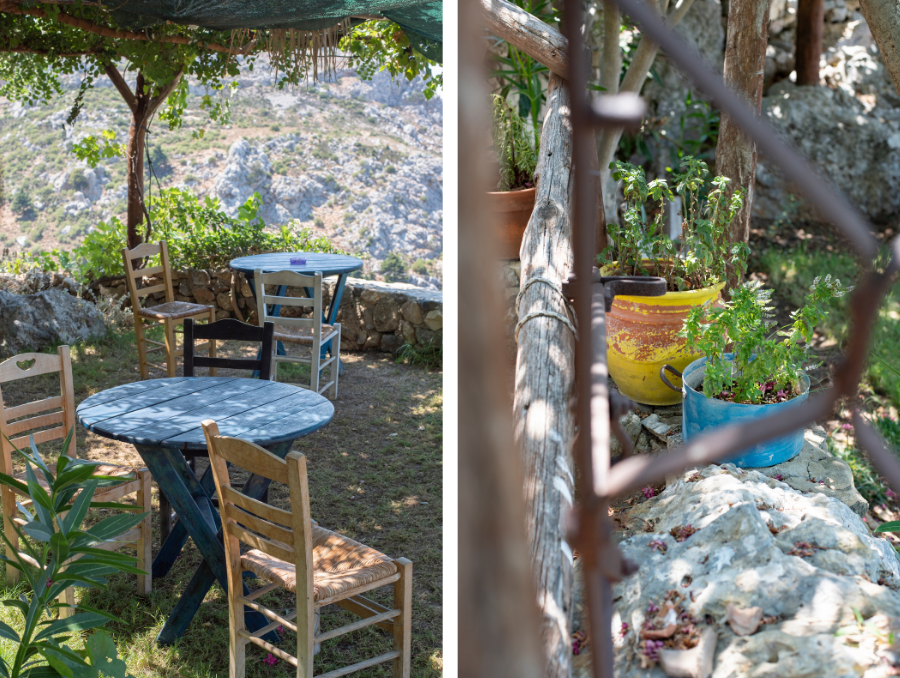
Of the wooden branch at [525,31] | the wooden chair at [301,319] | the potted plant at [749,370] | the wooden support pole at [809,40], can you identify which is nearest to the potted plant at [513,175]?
the wooden branch at [525,31]

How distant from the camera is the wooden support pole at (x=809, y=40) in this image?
727 centimetres

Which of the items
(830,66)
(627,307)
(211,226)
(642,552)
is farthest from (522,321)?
(830,66)

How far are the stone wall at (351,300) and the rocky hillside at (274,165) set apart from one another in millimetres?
5871

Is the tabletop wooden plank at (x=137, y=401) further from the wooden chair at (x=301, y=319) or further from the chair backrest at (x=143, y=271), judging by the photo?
the chair backrest at (x=143, y=271)

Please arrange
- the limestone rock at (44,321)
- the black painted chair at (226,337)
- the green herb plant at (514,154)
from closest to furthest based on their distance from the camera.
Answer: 1. the black painted chair at (226,337)
2. the green herb plant at (514,154)
3. the limestone rock at (44,321)

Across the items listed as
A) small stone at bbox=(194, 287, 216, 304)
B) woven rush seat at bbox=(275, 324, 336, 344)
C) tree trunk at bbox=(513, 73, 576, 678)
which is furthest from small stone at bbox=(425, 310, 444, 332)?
tree trunk at bbox=(513, 73, 576, 678)

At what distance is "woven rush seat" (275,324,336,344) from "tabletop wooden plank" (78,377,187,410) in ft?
5.51

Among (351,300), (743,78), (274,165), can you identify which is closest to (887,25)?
(743,78)

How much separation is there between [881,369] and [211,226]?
636 centimetres

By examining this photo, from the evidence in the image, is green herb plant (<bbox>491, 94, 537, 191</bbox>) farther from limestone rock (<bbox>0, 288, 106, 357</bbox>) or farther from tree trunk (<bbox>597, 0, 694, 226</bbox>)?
limestone rock (<bbox>0, 288, 106, 357</bbox>)

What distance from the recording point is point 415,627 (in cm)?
276

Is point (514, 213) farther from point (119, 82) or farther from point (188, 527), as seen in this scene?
point (119, 82)

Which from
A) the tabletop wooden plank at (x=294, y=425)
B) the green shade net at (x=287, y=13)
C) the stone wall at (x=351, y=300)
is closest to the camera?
the tabletop wooden plank at (x=294, y=425)

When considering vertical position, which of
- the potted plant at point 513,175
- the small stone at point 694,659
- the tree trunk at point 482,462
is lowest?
the small stone at point 694,659
